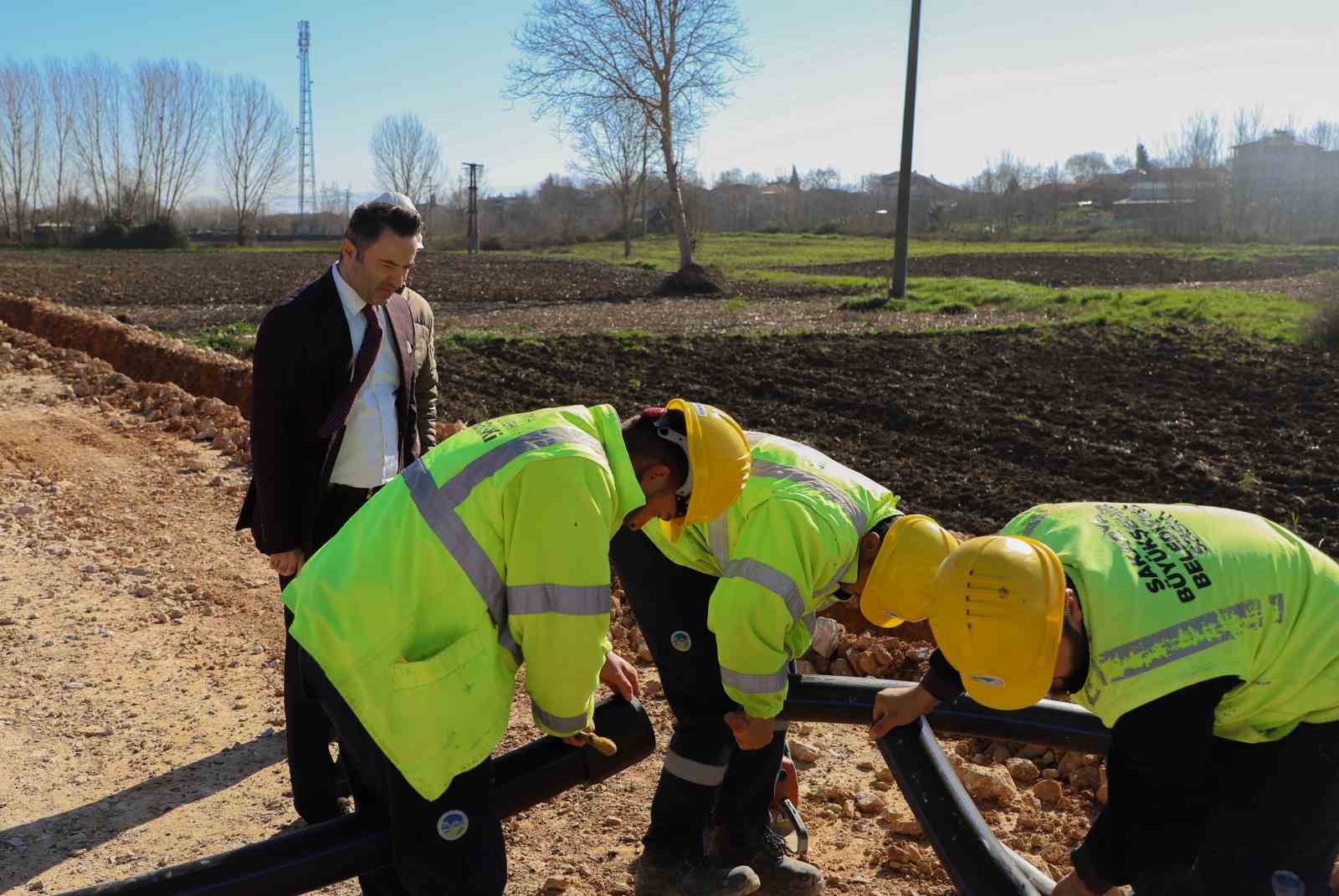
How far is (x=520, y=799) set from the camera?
9.29ft

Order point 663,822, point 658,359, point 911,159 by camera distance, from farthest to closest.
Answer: point 911,159 < point 658,359 < point 663,822

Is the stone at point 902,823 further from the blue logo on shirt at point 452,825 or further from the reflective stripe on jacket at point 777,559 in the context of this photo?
the blue logo on shirt at point 452,825

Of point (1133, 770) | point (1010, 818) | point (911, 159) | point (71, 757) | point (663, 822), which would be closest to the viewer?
point (1133, 770)

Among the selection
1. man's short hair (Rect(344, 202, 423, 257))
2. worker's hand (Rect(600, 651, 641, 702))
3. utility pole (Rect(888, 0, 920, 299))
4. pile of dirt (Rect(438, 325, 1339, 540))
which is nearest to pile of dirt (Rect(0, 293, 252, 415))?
pile of dirt (Rect(438, 325, 1339, 540))

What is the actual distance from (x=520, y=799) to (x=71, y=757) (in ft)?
7.29

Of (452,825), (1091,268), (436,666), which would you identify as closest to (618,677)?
(452,825)

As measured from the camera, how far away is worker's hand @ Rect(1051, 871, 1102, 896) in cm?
245

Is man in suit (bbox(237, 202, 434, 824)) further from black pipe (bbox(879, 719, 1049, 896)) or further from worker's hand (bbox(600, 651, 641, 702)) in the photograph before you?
black pipe (bbox(879, 719, 1049, 896))

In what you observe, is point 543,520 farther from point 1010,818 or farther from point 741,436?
point 1010,818

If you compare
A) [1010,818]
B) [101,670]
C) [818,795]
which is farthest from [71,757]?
[1010,818]

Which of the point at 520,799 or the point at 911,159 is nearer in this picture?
the point at 520,799

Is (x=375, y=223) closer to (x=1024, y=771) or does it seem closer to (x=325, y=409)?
(x=325, y=409)

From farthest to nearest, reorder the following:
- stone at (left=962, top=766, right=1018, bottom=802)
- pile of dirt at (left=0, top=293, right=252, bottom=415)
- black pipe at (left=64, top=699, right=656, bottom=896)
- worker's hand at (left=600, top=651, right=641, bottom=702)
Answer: pile of dirt at (left=0, top=293, right=252, bottom=415), stone at (left=962, top=766, right=1018, bottom=802), worker's hand at (left=600, top=651, right=641, bottom=702), black pipe at (left=64, top=699, right=656, bottom=896)

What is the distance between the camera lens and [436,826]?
2.37 meters
